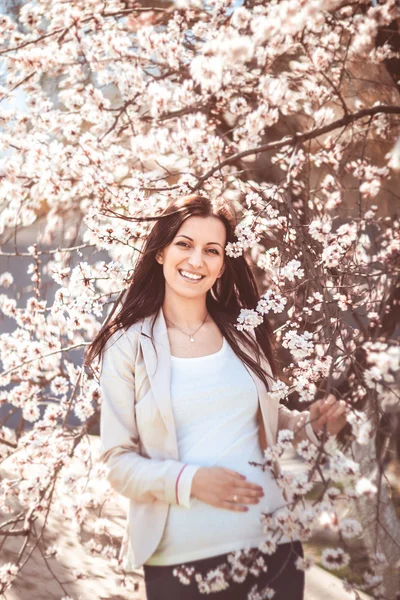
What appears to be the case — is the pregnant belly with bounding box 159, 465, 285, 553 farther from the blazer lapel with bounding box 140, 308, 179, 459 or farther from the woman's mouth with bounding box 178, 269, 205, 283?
the woman's mouth with bounding box 178, 269, 205, 283

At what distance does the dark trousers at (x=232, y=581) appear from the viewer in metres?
1.54

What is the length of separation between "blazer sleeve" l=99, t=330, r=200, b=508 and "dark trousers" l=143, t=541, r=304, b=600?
0.54ft

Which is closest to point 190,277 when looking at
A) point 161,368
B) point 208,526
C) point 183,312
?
point 183,312

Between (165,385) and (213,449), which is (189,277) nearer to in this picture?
(165,385)

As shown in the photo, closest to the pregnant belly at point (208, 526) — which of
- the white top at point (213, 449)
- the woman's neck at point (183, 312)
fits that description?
the white top at point (213, 449)

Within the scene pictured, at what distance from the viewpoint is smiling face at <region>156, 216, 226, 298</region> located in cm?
185

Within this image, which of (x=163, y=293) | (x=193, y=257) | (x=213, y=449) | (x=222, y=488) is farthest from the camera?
(x=163, y=293)

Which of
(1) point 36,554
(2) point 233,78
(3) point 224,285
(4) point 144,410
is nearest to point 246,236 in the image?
(3) point 224,285

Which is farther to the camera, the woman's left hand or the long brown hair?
the long brown hair

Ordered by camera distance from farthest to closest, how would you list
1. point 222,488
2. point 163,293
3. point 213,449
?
point 163,293 → point 213,449 → point 222,488

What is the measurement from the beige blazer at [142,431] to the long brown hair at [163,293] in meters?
0.09

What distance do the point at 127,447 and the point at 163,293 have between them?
1.75 feet

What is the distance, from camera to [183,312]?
1.92 metres

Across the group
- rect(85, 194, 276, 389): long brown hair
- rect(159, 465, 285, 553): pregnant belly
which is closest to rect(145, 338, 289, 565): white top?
rect(159, 465, 285, 553): pregnant belly
